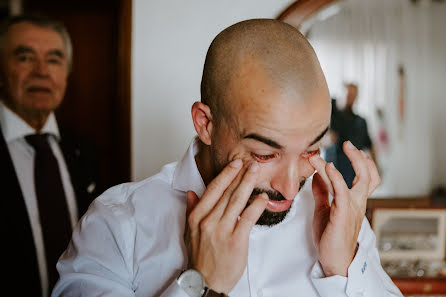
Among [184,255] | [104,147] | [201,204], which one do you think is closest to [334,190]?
[201,204]

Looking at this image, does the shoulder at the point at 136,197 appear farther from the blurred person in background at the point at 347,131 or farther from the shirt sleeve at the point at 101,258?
the blurred person in background at the point at 347,131

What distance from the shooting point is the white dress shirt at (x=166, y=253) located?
3.10 ft

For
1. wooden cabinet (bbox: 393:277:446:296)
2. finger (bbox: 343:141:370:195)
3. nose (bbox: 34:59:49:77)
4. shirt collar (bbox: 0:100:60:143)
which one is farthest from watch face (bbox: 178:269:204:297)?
wooden cabinet (bbox: 393:277:446:296)

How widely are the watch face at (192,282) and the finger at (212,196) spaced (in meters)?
0.10

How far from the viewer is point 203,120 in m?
1.02

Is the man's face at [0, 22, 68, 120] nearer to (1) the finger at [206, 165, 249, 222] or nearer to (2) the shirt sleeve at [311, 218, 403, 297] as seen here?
(1) the finger at [206, 165, 249, 222]

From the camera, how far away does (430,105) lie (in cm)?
230

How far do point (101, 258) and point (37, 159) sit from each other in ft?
2.63

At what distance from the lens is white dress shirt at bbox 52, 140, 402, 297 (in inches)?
37.2

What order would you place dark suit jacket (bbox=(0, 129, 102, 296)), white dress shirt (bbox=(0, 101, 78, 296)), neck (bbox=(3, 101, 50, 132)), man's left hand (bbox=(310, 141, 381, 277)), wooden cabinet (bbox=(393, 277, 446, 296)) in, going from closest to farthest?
man's left hand (bbox=(310, 141, 381, 277)), dark suit jacket (bbox=(0, 129, 102, 296)), white dress shirt (bbox=(0, 101, 78, 296)), neck (bbox=(3, 101, 50, 132)), wooden cabinet (bbox=(393, 277, 446, 296))

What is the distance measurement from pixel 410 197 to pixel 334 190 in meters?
1.51

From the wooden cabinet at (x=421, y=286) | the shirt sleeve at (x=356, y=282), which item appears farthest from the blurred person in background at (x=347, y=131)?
the shirt sleeve at (x=356, y=282)

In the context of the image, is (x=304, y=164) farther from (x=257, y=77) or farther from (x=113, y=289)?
(x=113, y=289)

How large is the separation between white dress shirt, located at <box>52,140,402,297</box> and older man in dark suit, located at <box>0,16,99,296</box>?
18.9 inches
